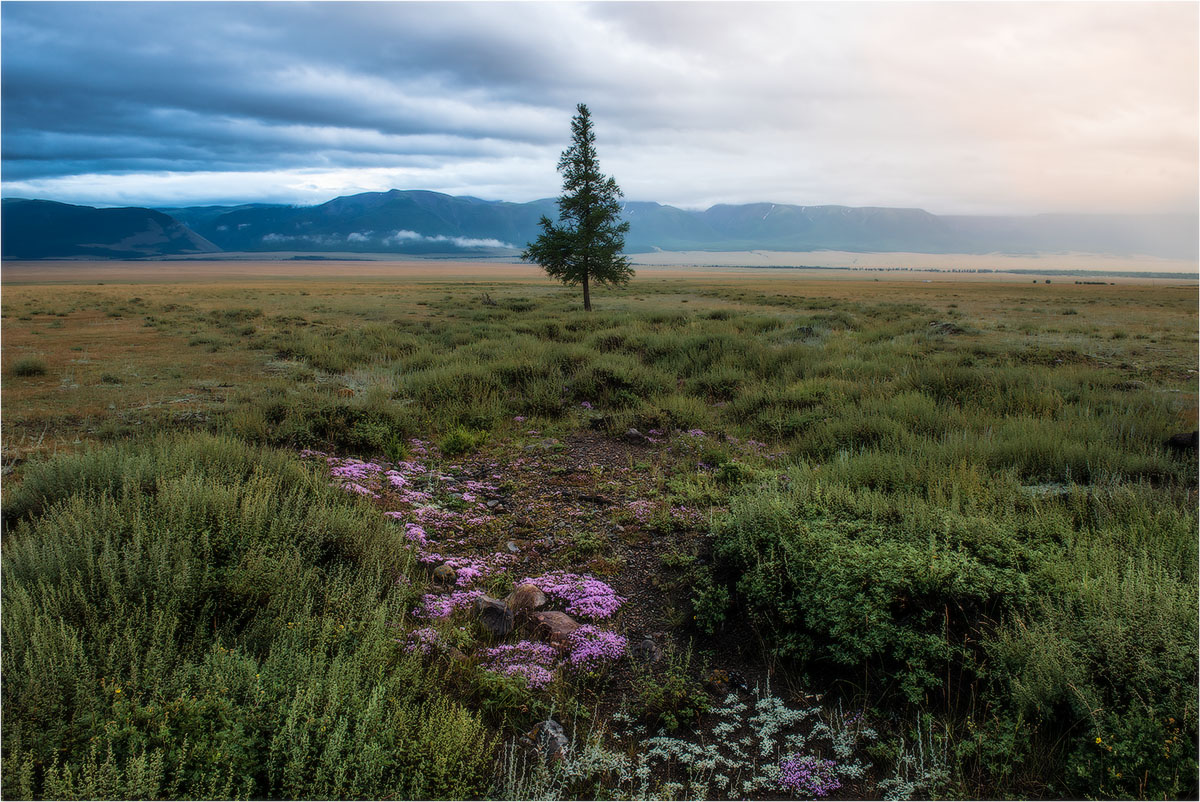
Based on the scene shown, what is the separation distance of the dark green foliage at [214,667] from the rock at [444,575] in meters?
0.43

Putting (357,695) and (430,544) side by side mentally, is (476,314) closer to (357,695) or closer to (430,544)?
(430,544)

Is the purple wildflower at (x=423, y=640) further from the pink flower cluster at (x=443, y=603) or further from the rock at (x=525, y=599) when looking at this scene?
the rock at (x=525, y=599)

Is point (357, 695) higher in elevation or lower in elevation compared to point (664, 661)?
higher

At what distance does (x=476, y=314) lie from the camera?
104ft

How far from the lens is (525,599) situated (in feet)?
16.0

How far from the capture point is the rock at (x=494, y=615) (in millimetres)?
4539

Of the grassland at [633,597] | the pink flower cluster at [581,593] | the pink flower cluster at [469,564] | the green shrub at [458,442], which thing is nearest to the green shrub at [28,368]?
the grassland at [633,597]

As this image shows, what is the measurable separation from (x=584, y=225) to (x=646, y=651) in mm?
34495

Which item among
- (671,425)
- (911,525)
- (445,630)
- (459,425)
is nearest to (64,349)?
(459,425)

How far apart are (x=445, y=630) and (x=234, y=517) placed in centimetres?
185

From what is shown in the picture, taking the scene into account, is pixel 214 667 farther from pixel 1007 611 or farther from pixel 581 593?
pixel 1007 611

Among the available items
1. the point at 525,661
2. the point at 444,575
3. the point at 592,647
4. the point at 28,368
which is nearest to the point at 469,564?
the point at 444,575

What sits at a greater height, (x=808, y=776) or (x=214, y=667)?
(x=214, y=667)

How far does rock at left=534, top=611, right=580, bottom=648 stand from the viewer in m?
4.38
